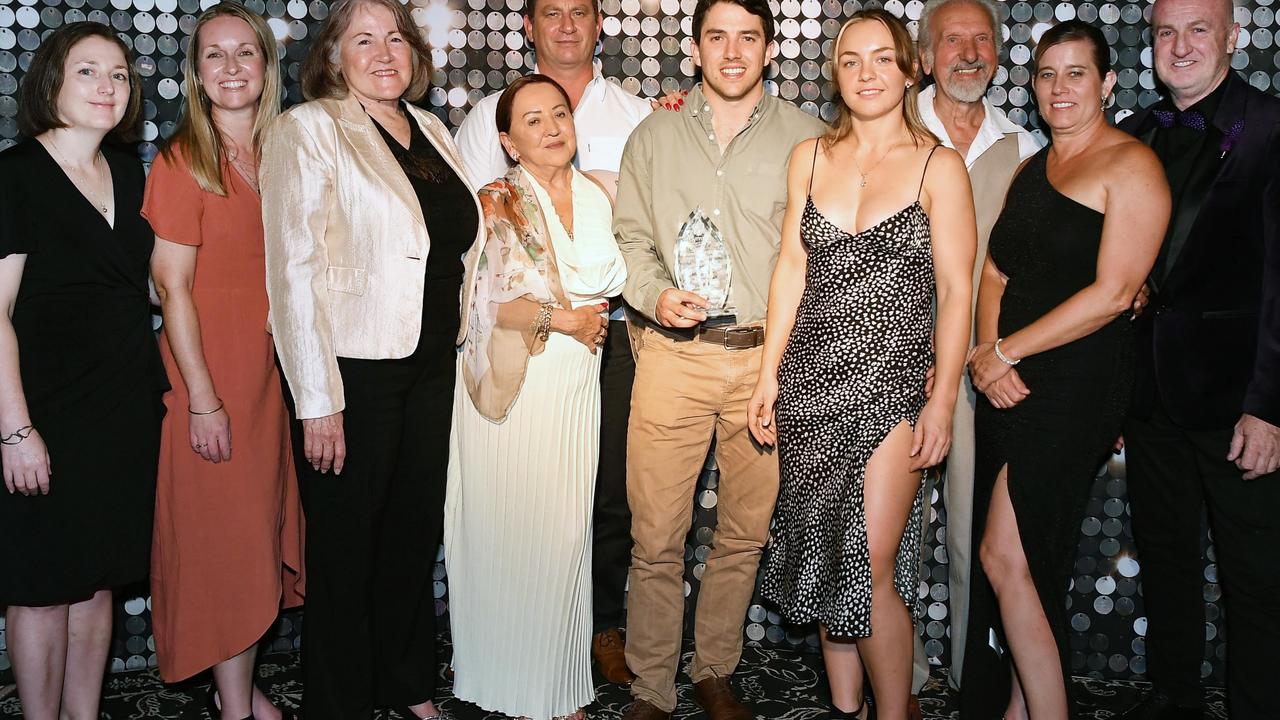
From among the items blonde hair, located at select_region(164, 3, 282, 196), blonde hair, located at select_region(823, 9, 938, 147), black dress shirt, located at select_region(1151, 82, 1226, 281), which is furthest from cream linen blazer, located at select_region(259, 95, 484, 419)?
black dress shirt, located at select_region(1151, 82, 1226, 281)

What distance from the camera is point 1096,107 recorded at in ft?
9.25

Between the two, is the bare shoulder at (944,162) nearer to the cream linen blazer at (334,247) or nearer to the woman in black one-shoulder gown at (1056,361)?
the woman in black one-shoulder gown at (1056,361)

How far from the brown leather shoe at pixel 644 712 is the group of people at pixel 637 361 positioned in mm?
14

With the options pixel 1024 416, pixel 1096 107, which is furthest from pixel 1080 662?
pixel 1096 107

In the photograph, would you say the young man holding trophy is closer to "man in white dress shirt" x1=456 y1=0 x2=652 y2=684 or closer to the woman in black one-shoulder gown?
"man in white dress shirt" x1=456 y1=0 x2=652 y2=684

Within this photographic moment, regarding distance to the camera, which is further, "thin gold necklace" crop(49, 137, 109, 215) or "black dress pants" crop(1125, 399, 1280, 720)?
"black dress pants" crop(1125, 399, 1280, 720)

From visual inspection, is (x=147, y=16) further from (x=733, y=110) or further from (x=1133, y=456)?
(x=1133, y=456)

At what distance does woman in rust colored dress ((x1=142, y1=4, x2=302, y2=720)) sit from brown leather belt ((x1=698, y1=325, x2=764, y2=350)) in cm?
127

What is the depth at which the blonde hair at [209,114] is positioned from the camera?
2869mm

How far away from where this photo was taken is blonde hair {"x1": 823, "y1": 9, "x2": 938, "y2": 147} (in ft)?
8.68

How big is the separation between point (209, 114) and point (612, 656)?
83.8 inches

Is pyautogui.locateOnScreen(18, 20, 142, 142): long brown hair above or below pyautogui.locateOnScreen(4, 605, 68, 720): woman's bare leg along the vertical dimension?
above

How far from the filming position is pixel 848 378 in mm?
2699

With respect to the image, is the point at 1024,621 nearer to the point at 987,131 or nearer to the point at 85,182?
the point at 987,131
